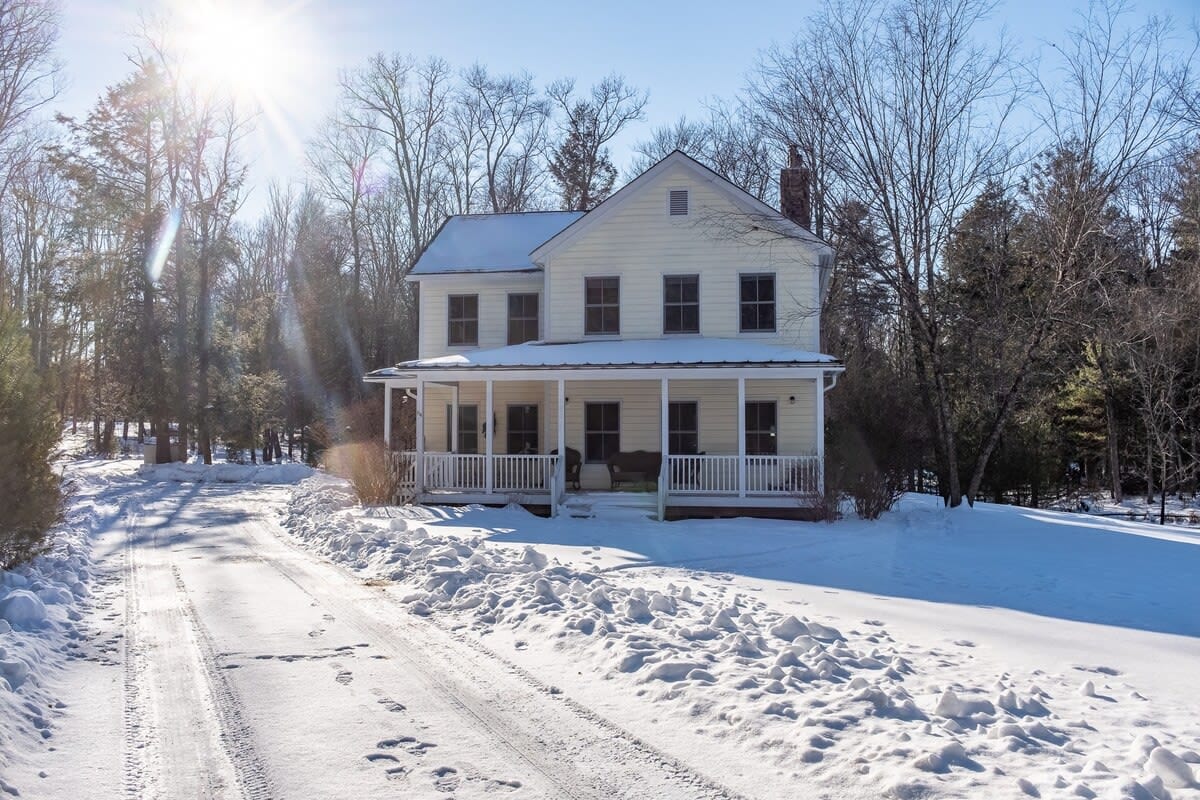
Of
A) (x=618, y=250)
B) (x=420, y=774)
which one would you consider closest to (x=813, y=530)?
(x=618, y=250)

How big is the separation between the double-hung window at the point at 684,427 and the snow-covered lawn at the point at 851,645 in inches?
213

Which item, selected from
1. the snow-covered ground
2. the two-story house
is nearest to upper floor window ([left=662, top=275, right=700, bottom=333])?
the two-story house

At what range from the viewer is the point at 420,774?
4.14 metres

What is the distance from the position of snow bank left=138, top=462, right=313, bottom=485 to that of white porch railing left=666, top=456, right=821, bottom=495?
16.4m

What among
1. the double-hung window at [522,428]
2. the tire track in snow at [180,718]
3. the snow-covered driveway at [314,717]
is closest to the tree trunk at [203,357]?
the double-hung window at [522,428]

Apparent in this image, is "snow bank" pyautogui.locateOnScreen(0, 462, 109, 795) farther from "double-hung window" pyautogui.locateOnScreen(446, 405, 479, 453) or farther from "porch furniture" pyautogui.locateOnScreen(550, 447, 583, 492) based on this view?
"double-hung window" pyautogui.locateOnScreen(446, 405, 479, 453)

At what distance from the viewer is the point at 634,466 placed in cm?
1833

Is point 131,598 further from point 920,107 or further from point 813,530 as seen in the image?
point 920,107

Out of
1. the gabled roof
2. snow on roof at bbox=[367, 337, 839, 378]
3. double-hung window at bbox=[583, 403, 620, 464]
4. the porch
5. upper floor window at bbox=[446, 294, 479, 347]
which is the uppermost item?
the gabled roof

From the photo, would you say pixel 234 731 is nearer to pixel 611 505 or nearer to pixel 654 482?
pixel 611 505

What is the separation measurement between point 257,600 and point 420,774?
4.93 m

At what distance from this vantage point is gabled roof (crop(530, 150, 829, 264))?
18.5 meters

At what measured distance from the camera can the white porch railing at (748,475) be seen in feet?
53.6

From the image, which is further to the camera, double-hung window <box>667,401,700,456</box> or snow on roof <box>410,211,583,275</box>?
snow on roof <box>410,211,583,275</box>
